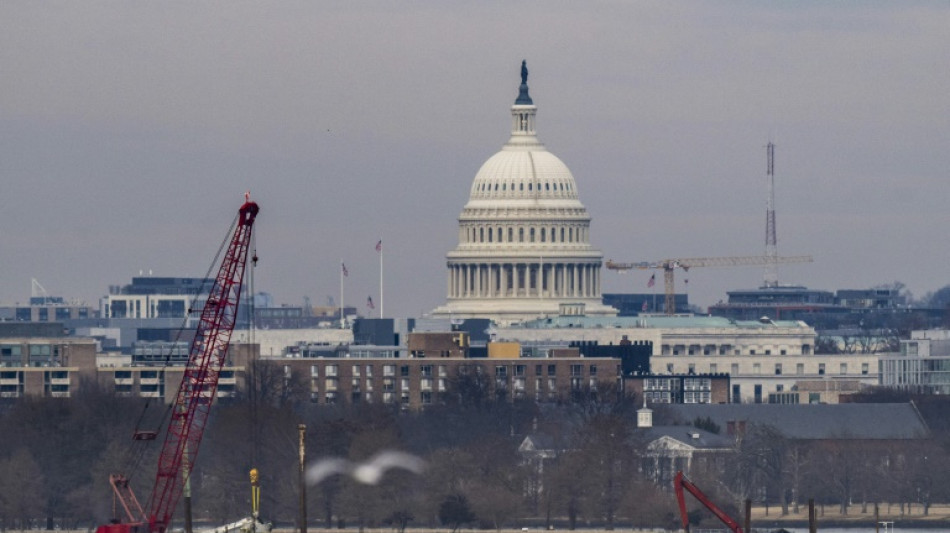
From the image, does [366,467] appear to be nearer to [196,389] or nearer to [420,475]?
[420,475]

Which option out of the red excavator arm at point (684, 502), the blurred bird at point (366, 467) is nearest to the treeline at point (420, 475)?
the blurred bird at point (366, 467)

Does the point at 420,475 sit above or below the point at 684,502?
above

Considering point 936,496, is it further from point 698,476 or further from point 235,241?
point 235,241

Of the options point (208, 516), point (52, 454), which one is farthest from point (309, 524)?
point (52, 454)

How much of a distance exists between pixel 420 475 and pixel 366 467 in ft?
7.98

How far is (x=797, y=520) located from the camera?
178 m

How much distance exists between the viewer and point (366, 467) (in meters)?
174

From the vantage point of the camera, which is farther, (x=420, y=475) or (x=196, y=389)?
(x=420, y=475)

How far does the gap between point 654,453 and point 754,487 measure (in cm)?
632

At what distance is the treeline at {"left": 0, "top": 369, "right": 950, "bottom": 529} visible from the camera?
171m

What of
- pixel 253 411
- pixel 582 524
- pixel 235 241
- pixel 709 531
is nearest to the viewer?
pixel 235 241

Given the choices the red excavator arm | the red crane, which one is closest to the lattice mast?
the red crane

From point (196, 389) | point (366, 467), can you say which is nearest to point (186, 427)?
point (196, 389)

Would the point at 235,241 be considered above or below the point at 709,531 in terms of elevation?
above
